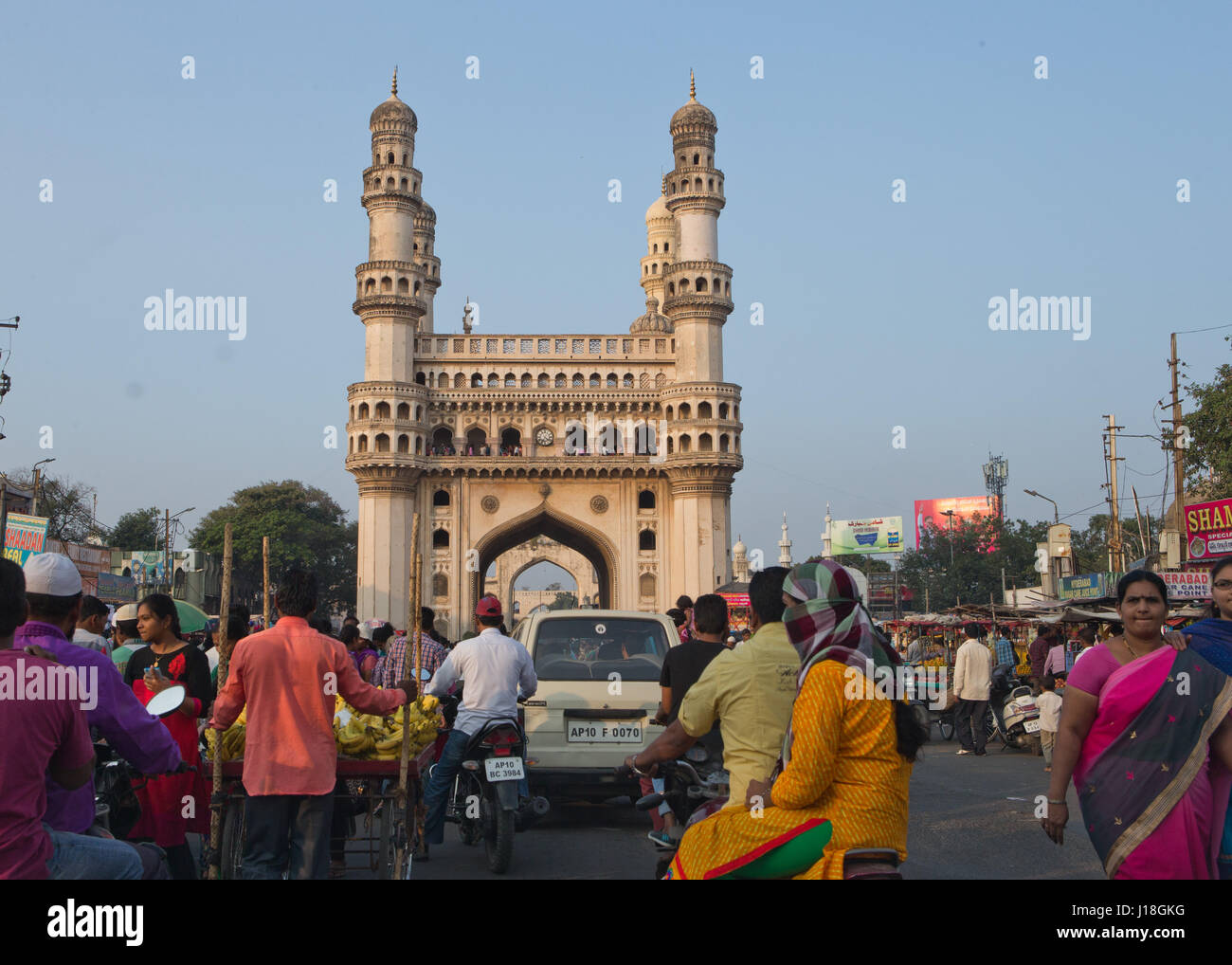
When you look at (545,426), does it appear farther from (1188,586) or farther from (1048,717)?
(1048,717)

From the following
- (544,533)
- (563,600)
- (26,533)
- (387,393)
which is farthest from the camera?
(563,600)

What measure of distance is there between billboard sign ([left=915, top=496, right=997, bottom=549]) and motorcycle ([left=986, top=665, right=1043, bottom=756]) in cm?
6176

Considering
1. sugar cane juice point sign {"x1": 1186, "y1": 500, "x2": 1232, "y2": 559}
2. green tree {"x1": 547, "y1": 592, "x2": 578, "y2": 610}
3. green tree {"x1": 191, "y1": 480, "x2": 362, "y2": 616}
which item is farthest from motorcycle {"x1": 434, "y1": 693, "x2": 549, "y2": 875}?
green tree {"x1": 547, "y1": 592, "x2": 578, "y2": 610}

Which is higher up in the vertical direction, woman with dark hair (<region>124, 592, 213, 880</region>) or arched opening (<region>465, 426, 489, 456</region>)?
arched opening (<region>465, 426, 489, 456</region>)

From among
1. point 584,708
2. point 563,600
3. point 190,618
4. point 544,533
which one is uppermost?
point 544,533

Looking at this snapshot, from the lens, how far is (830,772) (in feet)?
10.4

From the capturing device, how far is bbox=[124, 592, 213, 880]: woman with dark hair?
520cm

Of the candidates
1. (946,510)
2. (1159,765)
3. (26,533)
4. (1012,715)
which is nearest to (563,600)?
(946,510)

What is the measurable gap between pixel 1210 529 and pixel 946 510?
57894mm

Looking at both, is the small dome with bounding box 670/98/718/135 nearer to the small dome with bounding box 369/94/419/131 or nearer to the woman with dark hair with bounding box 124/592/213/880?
the small dome with bounding box 369/94/419/131

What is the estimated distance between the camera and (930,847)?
7738mm

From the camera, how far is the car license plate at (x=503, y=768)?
6.89m

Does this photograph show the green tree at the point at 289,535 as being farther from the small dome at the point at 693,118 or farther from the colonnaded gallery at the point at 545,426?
the small dome at the point at 693,118
